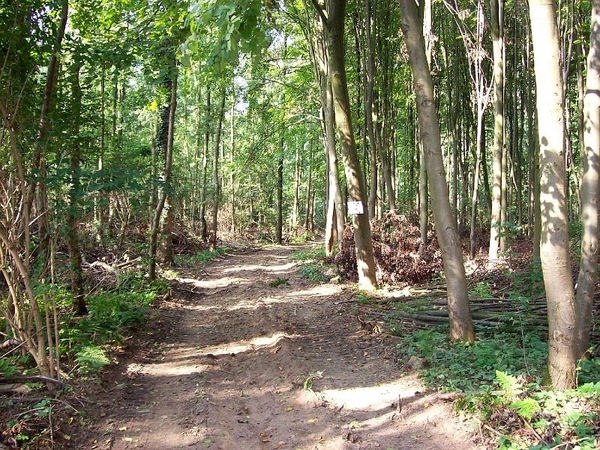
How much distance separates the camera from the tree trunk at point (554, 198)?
13.9 feet

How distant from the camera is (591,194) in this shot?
4410 mm

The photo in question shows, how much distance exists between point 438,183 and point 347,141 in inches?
166

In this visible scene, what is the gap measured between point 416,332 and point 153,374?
12.2 ft

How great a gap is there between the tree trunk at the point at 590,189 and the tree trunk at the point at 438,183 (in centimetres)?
177

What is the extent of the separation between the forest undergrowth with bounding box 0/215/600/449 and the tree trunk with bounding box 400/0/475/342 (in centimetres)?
41

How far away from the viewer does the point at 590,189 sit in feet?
14.5

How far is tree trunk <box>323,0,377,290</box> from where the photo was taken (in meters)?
9.86

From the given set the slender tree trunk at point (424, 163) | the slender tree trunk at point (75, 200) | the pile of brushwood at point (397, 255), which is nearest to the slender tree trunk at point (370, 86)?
the slender tree trunk at point (424, 163)

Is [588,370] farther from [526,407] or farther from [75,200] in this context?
[75,200]

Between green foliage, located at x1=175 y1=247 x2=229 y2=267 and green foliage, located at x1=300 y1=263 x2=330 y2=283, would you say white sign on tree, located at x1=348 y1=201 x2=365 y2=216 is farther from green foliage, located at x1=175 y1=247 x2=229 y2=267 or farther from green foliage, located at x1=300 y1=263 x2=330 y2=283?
green foliage, located at x1=175 y1=247 x2=229 y2=267

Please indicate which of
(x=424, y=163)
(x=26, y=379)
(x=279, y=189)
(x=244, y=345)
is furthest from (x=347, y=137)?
(x=279, y=189)

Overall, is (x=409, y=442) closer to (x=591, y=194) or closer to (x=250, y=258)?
(x=591, y=194)

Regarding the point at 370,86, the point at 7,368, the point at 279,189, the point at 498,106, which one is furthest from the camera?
the point at 279,189

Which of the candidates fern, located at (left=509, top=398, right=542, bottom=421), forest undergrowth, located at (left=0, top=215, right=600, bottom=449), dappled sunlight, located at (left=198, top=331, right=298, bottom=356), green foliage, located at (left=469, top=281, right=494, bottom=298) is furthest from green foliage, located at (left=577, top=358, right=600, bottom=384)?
dappled sunlight, located at (left=198, top=331, right=298, bottom=356)
